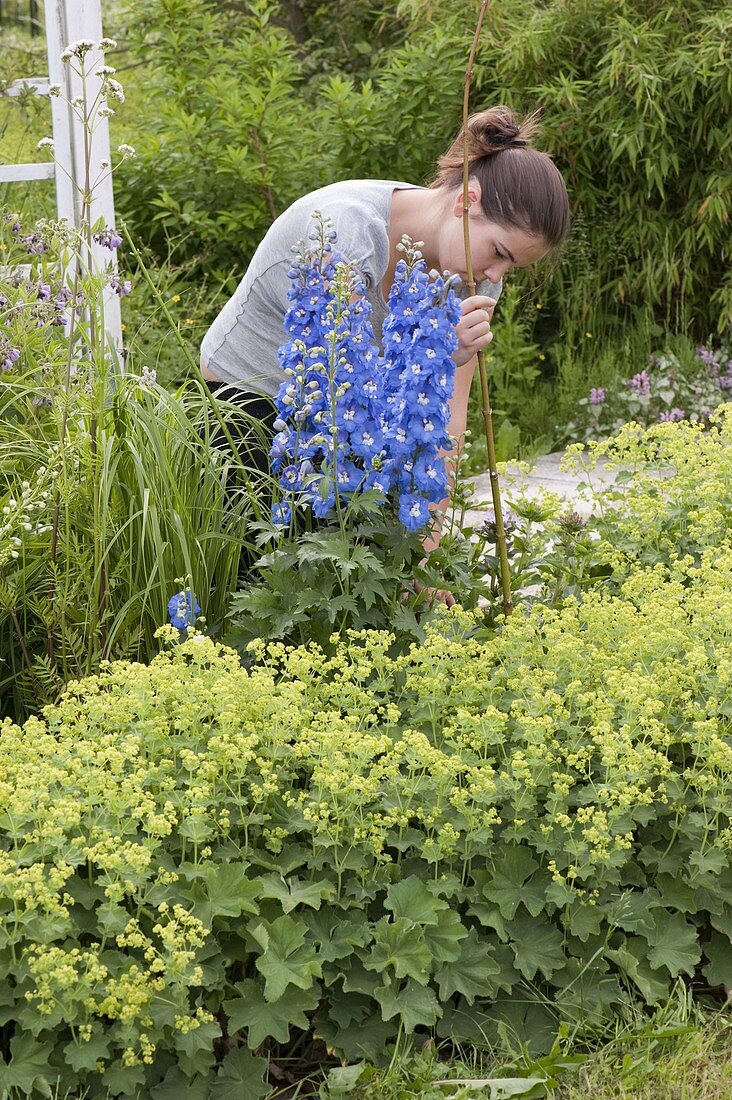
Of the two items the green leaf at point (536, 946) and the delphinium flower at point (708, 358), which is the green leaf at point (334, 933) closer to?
the green leaf at point (536, 946)

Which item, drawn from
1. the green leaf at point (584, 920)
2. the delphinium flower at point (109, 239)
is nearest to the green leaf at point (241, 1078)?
the green leaf at point (584, 920)

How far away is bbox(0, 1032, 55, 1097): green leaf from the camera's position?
5.94 feet

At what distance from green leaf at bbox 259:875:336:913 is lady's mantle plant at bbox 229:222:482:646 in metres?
0.61

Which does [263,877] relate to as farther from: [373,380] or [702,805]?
[373,380]

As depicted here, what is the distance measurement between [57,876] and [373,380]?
1.18m

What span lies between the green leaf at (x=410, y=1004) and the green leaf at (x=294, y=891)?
175 mm

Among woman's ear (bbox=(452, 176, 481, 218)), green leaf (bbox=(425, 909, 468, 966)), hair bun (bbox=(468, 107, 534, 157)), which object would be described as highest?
hair bun (bbox=(468, 107, 534, 157))

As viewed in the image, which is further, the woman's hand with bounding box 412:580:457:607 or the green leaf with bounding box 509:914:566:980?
the woman's hand with bounding box 412:580:457:607

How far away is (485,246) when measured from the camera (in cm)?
307

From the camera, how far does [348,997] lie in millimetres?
2057

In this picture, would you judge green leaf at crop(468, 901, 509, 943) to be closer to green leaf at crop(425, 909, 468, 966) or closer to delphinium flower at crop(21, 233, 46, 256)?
green leaf at crop(425, 909, 468, 966)

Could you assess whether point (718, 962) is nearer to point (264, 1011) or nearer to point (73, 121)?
point (264, 1011)

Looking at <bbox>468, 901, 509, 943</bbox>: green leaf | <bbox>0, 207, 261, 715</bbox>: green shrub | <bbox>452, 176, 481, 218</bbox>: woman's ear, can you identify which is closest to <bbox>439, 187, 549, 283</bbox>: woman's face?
<bbox>452, 176, 481, 218</bbox>: woman's ear

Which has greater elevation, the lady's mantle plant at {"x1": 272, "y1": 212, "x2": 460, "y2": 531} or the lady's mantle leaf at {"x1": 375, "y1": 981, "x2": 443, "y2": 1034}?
the lady's mantle plant at {"x1": 272, "y1": 212, "x2": 460, "y2": 531}
